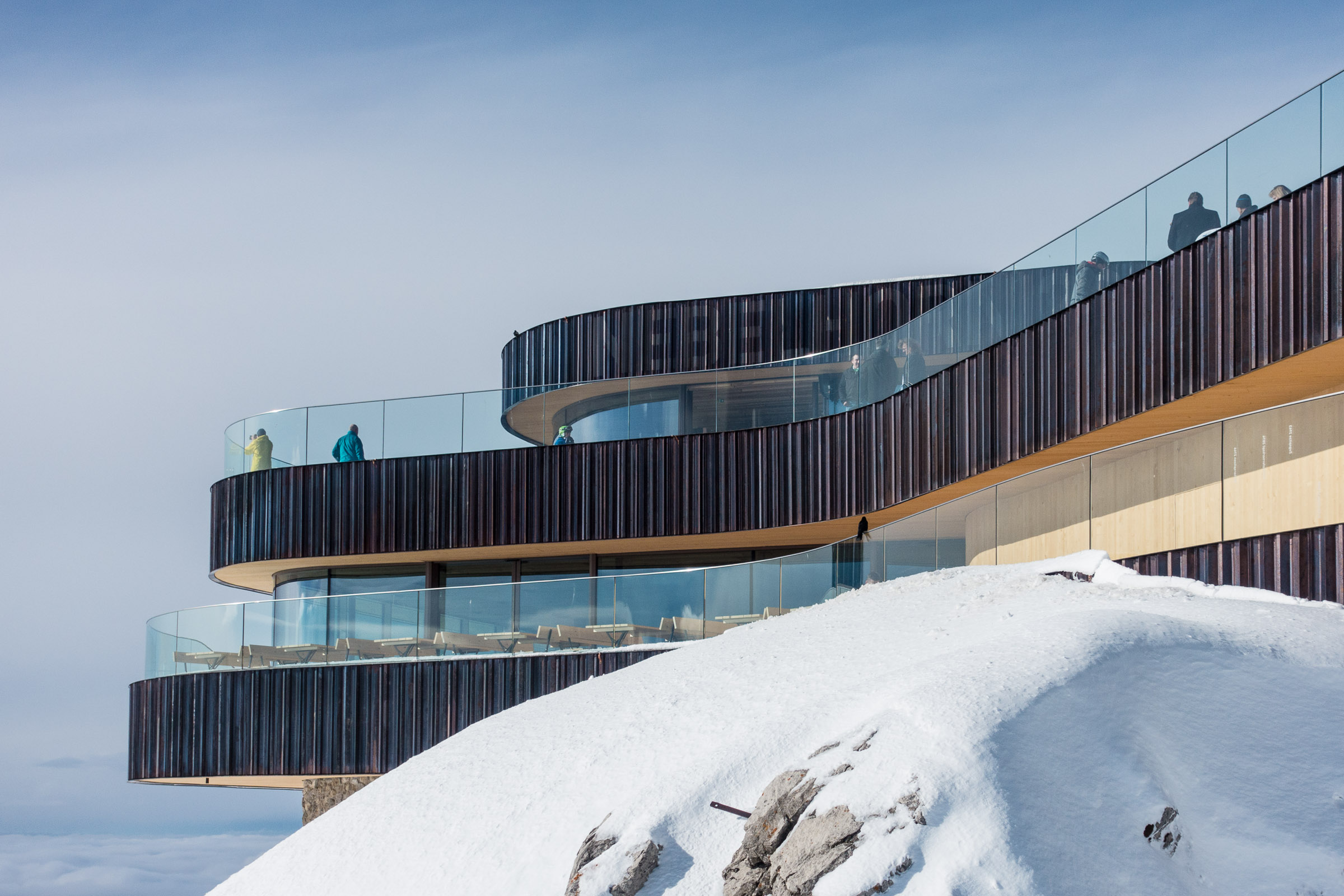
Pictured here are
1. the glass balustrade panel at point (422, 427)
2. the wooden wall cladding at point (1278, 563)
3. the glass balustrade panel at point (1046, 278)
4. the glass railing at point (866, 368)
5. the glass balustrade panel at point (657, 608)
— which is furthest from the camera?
the glass balustrade panel at point (422, 427)

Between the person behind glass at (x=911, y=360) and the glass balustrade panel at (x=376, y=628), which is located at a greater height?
the person behind glass at (x=911, y=360)

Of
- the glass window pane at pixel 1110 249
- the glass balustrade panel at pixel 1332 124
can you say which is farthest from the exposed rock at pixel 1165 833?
the glass window pane at pixel 1110 249

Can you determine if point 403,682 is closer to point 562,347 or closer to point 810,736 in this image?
point 562,347

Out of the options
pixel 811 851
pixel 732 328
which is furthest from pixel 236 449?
pixel 811 851

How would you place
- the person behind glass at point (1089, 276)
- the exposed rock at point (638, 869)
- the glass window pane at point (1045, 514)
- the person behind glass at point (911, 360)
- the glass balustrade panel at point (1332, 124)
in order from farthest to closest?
the person behind glass at point (911, 360) < the person behind glass at point (1089, 276) < the glass window pane at point (1045, 514) < the glass balustrade panel at point (1332, 124) < the exposed rock at point (638, 869)

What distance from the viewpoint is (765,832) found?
8039 millimetres

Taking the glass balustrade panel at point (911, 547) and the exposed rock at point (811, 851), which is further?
the glass balustrade panel at point (911, 547)

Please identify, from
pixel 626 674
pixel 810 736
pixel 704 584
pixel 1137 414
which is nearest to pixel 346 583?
pixel 704 584

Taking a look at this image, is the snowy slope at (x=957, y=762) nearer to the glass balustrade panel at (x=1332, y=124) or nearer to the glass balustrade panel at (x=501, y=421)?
the glass balustrade panel at (x=1332, y=124)

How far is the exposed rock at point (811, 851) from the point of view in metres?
7.40

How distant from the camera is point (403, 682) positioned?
2086cm

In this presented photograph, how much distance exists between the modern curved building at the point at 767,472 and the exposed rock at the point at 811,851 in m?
6.33

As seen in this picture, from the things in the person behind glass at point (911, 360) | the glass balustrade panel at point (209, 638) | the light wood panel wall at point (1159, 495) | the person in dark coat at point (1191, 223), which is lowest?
the glass balustrade panel at point (209, 638)

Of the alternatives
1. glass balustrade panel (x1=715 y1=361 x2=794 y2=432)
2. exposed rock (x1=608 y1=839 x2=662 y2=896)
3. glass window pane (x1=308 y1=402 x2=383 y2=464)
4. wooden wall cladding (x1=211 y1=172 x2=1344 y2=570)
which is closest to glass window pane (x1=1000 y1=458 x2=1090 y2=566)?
wooden wall cladding (x1=211 y1=172 x2=1344 y2=570)
